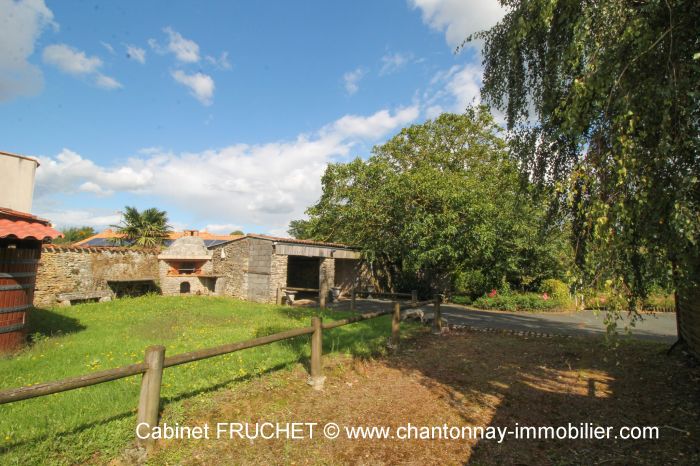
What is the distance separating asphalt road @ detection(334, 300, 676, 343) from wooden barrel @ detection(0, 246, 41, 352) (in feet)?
32.2

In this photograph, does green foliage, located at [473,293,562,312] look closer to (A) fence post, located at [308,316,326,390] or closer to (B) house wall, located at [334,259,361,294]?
(B) house wall, located at [334,259,361,294]

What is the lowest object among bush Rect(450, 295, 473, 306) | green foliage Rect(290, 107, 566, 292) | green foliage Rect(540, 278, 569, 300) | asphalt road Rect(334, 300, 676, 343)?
asphalt road Rect(334, 300, 676, 343)

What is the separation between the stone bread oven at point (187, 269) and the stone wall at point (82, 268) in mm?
834

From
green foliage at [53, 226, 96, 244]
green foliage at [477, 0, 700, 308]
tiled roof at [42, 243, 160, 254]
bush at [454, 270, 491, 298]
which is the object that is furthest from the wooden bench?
green foliage at [53, 226, 96, 244]

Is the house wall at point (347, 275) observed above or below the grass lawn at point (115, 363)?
above

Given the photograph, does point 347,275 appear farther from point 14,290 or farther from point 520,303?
point 14,290

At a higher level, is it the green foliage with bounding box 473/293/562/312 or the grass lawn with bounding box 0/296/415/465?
the green foliage with bounding box 473/293/562/312

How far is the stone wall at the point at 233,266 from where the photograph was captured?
18469 millimetres

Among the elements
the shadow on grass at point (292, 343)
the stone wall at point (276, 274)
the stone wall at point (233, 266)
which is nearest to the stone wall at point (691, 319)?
the shadow on grass at point (292, 343)

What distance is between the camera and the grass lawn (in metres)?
3.71

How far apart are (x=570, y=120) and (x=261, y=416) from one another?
462 cm

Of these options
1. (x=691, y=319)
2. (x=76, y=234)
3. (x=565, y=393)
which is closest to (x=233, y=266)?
(x=565, y=393)

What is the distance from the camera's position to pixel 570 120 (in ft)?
10.4

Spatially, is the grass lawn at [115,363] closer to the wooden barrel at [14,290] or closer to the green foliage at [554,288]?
the wooden barrel at [14,290]
